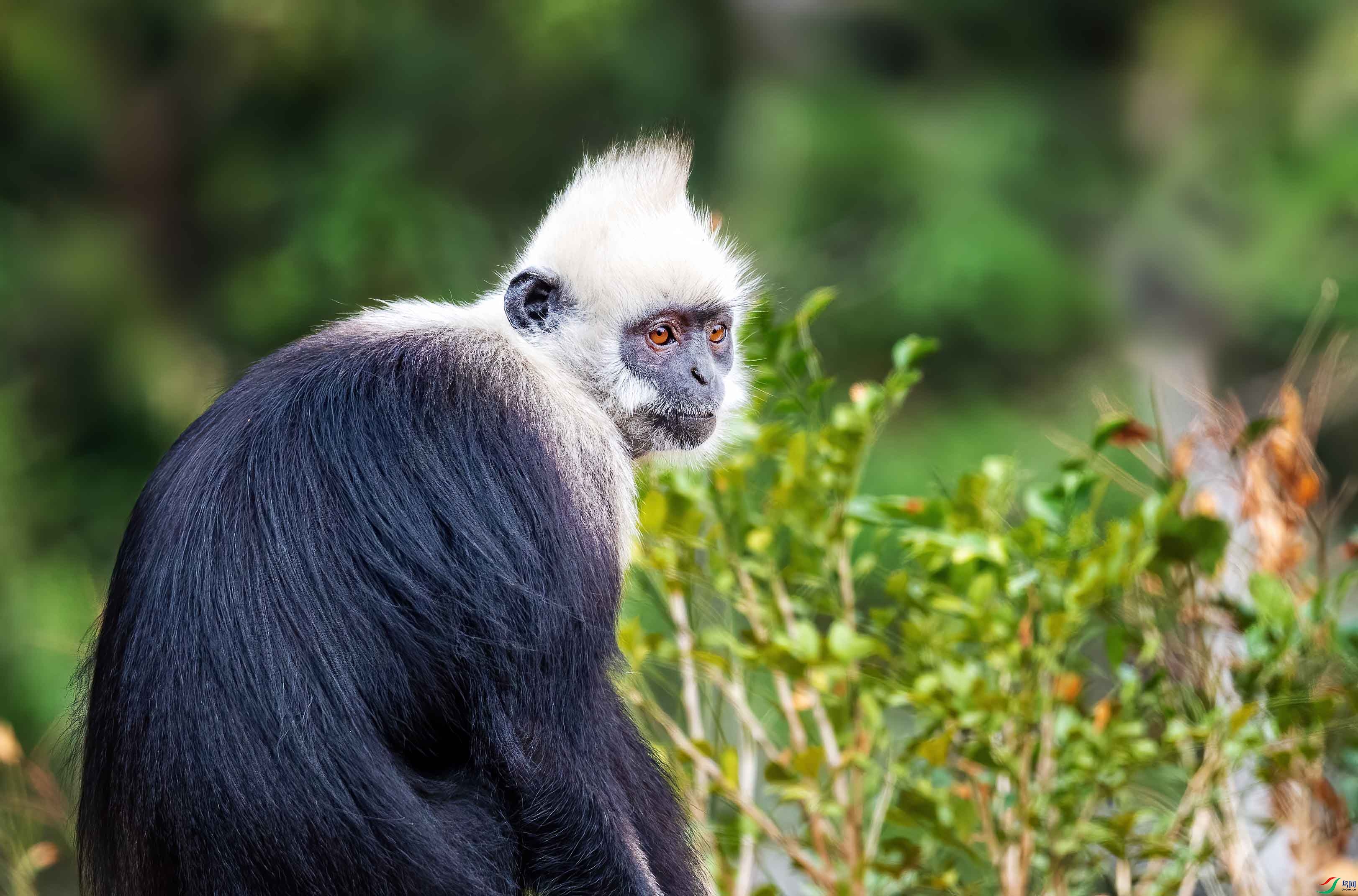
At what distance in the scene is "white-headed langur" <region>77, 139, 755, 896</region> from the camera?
1679 millimetres

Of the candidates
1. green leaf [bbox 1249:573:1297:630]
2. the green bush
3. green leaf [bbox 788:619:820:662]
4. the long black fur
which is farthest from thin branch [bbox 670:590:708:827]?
green leaf [bbox 1249:573:1297:630]

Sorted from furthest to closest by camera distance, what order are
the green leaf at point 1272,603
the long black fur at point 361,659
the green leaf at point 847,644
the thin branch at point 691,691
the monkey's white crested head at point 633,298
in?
the thin branch at point 691,691, the monkey's white crested head at point 633,298, the green leaf at point 1272,603, the green leaf at point 847,644, the long black fur at point 361,659

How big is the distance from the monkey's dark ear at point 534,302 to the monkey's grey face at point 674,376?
0.45 feet

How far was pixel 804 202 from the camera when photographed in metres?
7.55

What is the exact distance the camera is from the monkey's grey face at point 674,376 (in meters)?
2.41

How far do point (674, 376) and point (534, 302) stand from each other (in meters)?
0.29

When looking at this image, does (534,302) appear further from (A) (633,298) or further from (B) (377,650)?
(B) (377,650)

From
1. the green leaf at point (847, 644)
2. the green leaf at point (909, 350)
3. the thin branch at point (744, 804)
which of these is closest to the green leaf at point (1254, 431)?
the green leaf at point (909, 350)

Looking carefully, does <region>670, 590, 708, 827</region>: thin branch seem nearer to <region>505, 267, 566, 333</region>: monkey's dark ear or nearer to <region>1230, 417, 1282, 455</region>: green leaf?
<region>505, 267, 566, 333</region>: monkey's dark ear

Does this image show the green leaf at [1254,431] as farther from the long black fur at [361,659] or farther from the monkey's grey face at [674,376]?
the long black fur at [361,659]

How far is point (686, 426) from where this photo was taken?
2.44 m

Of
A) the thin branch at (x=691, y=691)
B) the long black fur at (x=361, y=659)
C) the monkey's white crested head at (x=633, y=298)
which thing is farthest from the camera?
the thin branch at (x=691, y=691)

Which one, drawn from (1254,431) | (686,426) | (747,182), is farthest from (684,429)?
(747,182)

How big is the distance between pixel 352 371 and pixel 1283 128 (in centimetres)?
713
